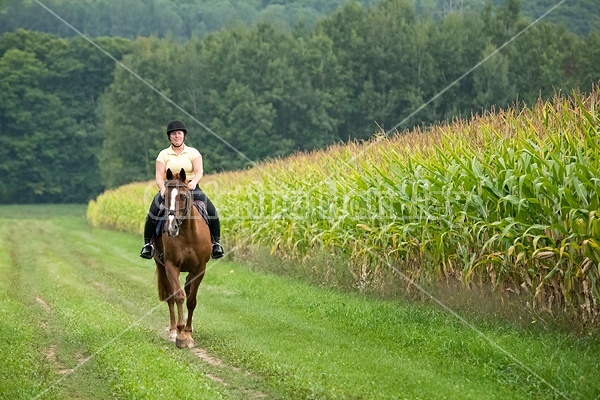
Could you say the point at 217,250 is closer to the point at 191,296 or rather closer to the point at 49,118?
the point at 191,296

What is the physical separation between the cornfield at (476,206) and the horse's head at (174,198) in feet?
12.0

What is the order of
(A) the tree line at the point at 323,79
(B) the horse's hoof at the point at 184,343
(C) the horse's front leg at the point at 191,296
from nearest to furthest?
(B) the horse's hoof at the point at 184,343 < (C) the horse's front leg at the point at 191,296 < (A) the tree line at the point at 323,79

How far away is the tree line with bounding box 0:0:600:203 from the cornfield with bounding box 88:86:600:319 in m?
50.0

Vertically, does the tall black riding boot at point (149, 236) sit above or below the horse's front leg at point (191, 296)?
above

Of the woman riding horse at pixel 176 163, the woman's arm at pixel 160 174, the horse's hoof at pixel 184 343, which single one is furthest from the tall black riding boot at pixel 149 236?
the horse's hoof at pixel 184 343

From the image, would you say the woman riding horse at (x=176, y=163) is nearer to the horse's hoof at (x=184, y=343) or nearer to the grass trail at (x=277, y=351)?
the horse's hoof at (x=184, y=343)

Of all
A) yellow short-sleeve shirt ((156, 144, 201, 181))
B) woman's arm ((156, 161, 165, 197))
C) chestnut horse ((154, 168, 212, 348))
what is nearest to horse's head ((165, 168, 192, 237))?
chestnut horse ((154, 168, 212, 348))

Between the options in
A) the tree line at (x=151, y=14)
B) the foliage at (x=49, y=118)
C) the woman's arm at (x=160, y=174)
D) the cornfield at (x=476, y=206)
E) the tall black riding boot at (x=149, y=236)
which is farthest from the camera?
the tree line at (x=151, y=14)

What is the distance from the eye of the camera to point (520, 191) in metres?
10.9

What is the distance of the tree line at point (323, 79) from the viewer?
68250mm

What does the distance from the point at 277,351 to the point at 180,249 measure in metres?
2.34

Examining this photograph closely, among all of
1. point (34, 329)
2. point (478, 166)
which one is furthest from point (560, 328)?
point (34, 329)

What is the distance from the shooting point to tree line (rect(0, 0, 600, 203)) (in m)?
68.2

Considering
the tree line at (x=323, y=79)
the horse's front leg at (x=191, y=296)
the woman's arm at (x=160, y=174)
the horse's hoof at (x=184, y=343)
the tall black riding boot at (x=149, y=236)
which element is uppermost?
the tree line at (x=323, y=79)
